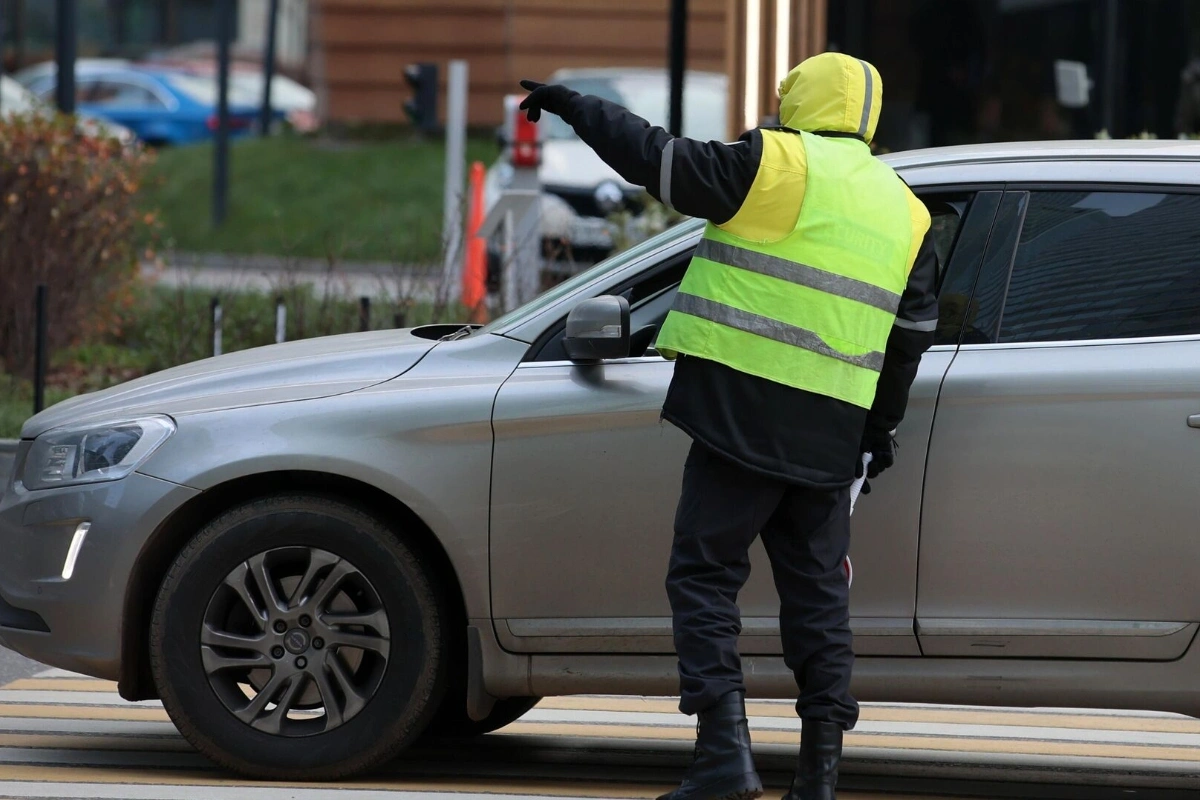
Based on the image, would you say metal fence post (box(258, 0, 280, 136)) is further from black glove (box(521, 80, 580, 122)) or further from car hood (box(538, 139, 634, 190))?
black glove (box(521, 80, 580, 122))

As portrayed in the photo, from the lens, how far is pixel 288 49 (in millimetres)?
55938

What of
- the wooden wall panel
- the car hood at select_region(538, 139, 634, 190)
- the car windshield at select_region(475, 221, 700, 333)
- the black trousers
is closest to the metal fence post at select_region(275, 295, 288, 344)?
the car windshield at select_region(475, 221, 700, 333)

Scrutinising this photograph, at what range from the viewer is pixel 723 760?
14.4ft

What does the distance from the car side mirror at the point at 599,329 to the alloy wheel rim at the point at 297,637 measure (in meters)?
0.80

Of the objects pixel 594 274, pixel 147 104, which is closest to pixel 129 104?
pixel 147 104

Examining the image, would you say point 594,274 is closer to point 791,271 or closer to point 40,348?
point 791,271

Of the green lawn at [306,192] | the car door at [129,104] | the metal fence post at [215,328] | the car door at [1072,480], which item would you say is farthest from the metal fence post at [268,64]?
the car door at [1072,480]

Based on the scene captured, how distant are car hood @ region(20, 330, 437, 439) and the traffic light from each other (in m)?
11.6

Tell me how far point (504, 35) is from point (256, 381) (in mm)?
22165

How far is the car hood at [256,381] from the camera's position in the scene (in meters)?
5.07

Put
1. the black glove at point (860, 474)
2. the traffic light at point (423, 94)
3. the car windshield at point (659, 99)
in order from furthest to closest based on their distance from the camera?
1. the car windshield at point (659, 99)
2. the traffic light at point (423, 94)
3. the black glove at point (860, 474)

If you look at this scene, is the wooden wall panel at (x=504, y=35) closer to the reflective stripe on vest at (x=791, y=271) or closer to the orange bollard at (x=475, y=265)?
the orange bollard at (x=475, y=265)

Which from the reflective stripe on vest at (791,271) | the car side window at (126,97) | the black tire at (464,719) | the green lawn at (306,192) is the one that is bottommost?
the black tire at (464,719)

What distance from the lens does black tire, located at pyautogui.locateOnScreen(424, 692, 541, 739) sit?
5695 mm
